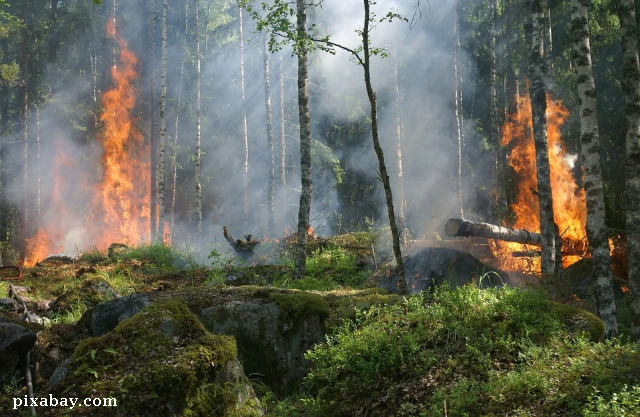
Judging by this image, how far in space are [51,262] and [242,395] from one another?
1290 cm

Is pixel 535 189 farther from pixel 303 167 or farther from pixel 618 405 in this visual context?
pixel 618 405

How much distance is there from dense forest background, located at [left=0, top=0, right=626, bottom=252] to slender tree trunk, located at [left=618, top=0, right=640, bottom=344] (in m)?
12.8

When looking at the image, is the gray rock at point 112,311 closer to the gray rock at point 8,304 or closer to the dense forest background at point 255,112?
the gray rock at point 8,304

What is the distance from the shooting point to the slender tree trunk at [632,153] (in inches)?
283

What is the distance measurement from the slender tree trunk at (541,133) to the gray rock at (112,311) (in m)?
7.84

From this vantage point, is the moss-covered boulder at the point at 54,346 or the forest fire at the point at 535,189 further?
the forest fire at the point at 535,189

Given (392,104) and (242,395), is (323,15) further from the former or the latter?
(242,395)

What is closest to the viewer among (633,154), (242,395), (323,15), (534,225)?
(242,395)

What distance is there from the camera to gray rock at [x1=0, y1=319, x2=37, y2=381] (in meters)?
5.60

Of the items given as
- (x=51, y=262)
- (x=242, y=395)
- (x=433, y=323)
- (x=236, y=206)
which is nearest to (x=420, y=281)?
(x=433, y=323)

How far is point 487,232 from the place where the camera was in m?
13.7

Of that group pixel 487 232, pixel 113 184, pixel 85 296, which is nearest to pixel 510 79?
pixel 487 232

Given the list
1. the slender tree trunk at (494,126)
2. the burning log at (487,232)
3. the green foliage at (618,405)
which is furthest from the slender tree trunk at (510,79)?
the green foliage at (618,405)

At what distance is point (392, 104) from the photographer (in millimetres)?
30297
